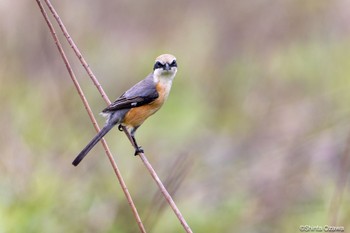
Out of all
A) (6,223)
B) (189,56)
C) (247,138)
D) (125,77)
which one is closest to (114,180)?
(6,223)

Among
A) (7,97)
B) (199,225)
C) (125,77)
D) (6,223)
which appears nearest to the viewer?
(6,223)

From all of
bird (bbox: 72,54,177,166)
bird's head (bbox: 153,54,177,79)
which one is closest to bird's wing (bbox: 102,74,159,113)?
bird (bbox: 72,54,177,166)

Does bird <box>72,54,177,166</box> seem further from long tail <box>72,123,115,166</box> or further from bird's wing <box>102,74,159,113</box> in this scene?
long tail <box>72,123,115,166</box>

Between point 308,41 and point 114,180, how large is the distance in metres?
3.75

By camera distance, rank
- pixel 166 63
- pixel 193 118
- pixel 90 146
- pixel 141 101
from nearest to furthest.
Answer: pixel 90 146
pixel 166 63
pixel 141 101
pixel 193 118

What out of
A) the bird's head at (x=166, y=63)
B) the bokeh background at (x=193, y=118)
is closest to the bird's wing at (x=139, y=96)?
the bird's head at (x=166, y=63)

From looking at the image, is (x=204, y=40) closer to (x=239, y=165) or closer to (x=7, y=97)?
(x=239, y=165)

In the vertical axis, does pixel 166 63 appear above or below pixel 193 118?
below

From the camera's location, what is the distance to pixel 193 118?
23.9ft

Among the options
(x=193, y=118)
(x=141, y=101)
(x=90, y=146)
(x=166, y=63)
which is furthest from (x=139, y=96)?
(x=193, y=118)

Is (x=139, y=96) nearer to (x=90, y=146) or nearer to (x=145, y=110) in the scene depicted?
(x=145, y=110)

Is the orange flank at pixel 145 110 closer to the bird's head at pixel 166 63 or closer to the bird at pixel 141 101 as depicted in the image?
the bird at pixel 141 101

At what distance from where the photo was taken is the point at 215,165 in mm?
6102

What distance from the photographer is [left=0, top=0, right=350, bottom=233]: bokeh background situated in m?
4.57
